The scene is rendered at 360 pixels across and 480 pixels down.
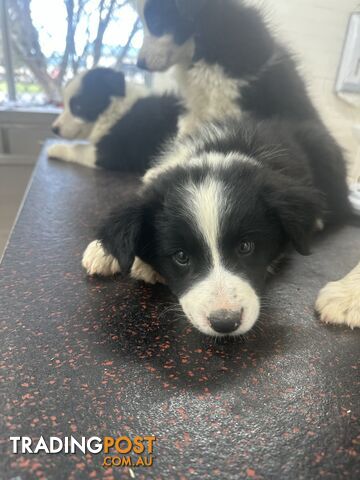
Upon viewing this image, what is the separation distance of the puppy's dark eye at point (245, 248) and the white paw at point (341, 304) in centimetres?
21

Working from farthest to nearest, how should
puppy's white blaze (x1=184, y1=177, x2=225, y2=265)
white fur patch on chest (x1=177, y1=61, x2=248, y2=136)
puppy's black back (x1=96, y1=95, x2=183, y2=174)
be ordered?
1. puppy's black back (x1=96, y1=95, x2=183, y2=174)
2. white fur patch on chest (x1=177, y1=61, x2=248, y2=136)
3. puppy's white blaze (x1=184, y1=177, x2=225, y2=265)

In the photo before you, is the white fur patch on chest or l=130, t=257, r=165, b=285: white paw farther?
the white fur patch on chest

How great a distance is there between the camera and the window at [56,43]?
3.09 meters

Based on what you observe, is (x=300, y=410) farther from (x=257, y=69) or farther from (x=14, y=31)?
(x=14, y=31)

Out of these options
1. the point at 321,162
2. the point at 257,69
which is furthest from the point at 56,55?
the point at 321,162

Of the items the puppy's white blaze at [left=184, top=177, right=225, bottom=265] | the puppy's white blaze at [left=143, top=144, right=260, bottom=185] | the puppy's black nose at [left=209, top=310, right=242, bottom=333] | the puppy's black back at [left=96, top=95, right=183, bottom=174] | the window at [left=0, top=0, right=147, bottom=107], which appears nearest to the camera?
the puppy's black nose at [left=209, top=310, right=242, bottom=333]

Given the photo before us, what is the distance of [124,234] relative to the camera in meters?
1.07

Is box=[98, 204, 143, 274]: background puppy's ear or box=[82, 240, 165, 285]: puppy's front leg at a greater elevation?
box=[98, 204, 143, 274]: background puppy's ear

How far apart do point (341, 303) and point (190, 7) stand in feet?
4.85

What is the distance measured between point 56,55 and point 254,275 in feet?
9.56

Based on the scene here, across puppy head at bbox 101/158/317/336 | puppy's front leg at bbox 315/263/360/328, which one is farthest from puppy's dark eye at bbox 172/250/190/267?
puppy's front leg at bbox 315/263/360/328

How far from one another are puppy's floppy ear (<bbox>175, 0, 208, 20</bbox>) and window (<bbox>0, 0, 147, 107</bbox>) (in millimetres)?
1280

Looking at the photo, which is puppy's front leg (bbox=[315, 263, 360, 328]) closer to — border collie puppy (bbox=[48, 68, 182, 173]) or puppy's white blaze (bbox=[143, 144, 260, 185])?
puppy's white blaze (bbox=[143, 144, 260, 185])

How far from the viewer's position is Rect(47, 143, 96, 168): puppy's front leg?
2451mm
